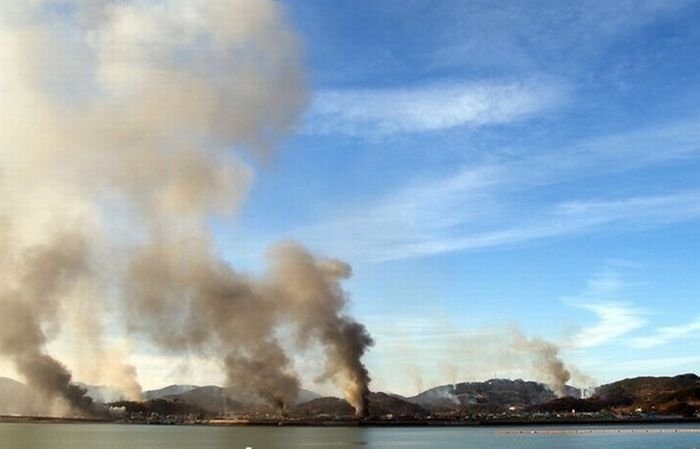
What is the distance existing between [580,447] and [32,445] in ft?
438

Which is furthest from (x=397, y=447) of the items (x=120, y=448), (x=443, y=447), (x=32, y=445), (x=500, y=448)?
(x=32, y=445)

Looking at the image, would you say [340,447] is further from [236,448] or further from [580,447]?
[580,447]

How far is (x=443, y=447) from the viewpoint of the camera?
166875 millimetres

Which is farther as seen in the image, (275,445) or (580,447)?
(275,445)

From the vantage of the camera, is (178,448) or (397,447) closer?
(178,448)

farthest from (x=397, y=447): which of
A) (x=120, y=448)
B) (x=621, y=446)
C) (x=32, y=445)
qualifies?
(x=32, y=445)

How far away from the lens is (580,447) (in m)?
162

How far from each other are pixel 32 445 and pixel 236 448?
55.3 m

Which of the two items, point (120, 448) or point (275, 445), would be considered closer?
point (120, 448)

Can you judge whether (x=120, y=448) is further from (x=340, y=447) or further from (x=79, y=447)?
(x=340, y=447)

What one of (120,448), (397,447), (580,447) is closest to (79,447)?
(120,448)

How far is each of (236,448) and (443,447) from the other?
159 feet

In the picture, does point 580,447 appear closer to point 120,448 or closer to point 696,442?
point 696,442

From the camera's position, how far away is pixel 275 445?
571 feet
